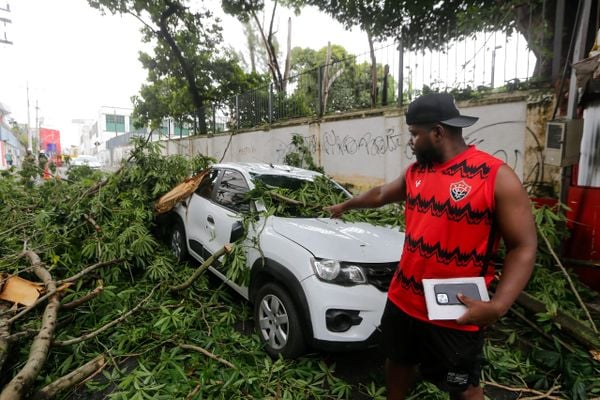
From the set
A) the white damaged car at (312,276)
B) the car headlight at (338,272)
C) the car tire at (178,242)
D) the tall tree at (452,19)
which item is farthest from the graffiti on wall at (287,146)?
the car headlight at (338,272)

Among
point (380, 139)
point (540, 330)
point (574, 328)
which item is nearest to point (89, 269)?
point (540, 330)

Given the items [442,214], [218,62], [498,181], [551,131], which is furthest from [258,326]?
[218,62]

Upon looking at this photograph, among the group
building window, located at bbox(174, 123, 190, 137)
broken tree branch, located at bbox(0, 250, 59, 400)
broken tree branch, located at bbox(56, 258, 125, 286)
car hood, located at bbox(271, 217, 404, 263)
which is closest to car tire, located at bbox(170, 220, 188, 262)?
broken tree branch, located at bbox(56, 258, 125, 286)

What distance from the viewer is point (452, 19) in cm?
855

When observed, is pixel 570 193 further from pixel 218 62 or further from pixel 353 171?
pixel 218 62

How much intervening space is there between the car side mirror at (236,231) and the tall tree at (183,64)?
13419 mm

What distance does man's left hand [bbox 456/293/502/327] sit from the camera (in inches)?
55.9

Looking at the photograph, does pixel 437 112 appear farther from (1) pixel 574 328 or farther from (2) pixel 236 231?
(1) pixel 574 328

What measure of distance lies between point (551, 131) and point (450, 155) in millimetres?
3420

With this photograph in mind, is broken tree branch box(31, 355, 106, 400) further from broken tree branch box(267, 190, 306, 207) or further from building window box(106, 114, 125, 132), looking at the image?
building window box(106, 114, 125, 132)

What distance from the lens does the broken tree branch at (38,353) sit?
197cm

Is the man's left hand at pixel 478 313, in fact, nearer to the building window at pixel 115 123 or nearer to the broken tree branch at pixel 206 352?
the broken tree branch at pixel 206 352

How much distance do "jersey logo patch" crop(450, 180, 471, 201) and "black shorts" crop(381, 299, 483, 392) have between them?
59 centimetres

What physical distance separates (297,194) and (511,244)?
244 cm
